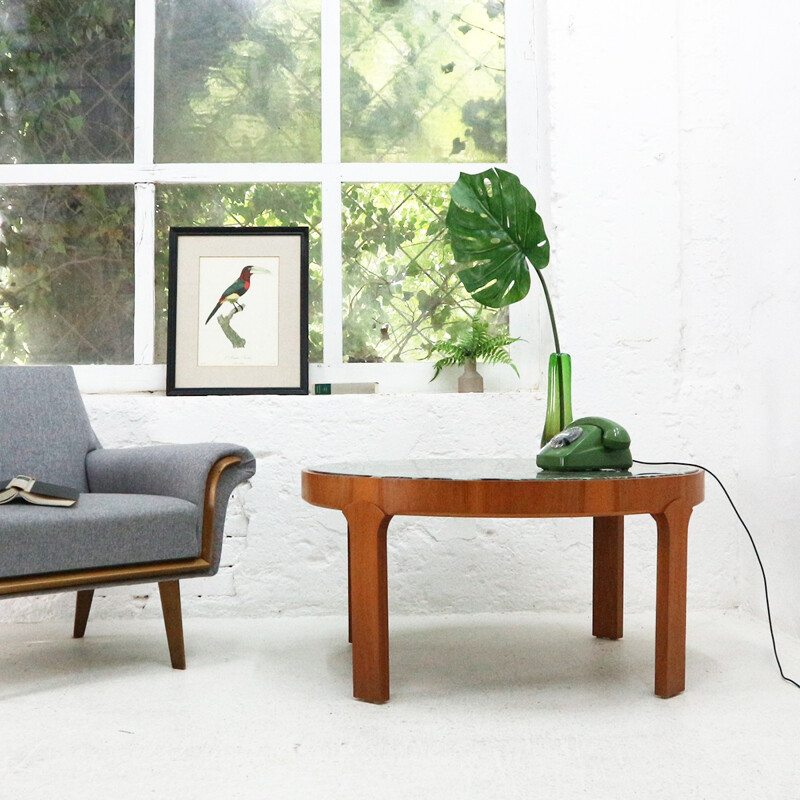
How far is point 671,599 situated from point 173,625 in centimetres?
123

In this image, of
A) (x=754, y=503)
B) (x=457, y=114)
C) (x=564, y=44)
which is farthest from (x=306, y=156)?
(x=754, y=503)

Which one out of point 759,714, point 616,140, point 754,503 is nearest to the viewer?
point 759,714

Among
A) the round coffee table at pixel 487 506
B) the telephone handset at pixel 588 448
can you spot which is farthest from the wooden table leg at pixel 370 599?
the telephone handset at pixel 588 448

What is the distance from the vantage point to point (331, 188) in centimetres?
317

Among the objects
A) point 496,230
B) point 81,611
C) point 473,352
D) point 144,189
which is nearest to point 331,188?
point 144,189

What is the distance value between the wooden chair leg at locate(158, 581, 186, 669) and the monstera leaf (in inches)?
46.8

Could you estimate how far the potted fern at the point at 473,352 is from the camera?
2.99 meters

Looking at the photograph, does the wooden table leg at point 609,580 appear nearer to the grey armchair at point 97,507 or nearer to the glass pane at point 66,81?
the grey armchair at point 97,507

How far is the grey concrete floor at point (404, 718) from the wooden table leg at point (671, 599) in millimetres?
59

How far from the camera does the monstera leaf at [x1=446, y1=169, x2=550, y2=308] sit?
242 cm

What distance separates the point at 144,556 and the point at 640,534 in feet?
5.43

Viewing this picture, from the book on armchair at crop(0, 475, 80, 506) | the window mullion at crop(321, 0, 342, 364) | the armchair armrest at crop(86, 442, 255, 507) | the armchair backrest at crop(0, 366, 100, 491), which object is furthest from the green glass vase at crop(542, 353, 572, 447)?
the armchair backrest at crop(0, 366, 100, 491)

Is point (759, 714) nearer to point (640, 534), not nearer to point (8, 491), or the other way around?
point (640, 534)

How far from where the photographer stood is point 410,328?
3195 millimetres
